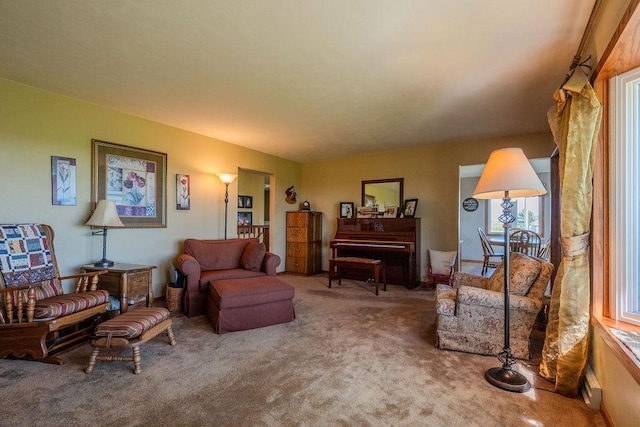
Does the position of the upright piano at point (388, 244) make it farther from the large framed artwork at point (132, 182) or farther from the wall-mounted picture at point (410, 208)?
the large framed artwork at point (132, 182)

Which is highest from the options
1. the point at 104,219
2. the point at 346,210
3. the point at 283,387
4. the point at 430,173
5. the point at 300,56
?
the point at 300,56

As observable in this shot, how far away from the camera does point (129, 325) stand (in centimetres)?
219

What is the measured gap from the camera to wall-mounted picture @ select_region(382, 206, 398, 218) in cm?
551

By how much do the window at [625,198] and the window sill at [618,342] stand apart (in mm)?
48

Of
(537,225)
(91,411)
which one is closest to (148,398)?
(91,411)

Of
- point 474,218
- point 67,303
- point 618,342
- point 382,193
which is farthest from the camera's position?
point 474,218

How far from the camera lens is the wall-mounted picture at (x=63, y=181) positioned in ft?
10.4

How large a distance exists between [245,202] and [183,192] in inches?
135

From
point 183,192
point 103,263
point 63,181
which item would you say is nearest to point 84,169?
point 63,181

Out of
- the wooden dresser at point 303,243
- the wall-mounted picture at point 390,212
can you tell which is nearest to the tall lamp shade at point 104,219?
the wooden dresser at point 303,243

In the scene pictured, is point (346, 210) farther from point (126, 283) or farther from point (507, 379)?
point (507, 379)

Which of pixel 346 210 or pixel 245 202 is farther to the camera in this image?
pixel 245 202

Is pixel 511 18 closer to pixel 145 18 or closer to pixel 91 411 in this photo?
pixel 145 18

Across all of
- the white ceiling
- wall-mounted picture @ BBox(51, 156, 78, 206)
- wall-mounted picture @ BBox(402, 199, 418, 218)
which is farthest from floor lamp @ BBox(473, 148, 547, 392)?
wall-mounted picture @ BBox(51, 156, 78, 206)
